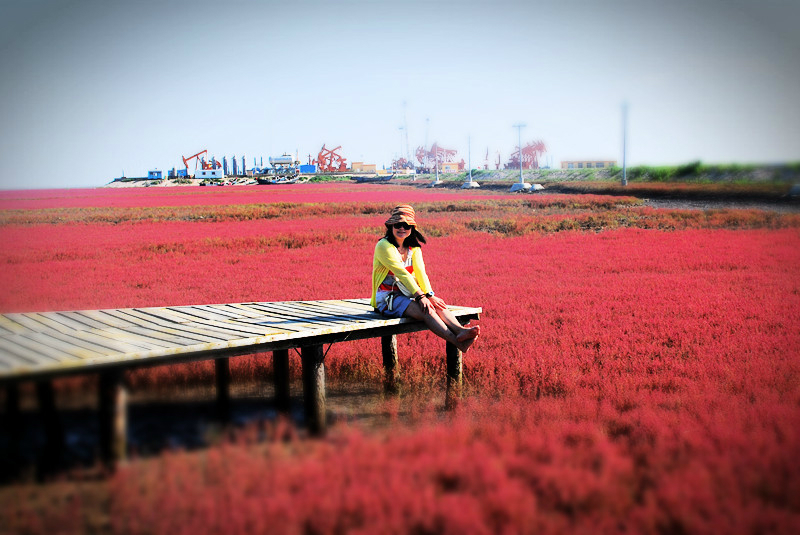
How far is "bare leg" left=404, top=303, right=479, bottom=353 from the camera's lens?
5.34 metres

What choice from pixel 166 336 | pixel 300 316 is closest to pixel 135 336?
pixel 166 336

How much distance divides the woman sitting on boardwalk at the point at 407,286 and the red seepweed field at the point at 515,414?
0.75m

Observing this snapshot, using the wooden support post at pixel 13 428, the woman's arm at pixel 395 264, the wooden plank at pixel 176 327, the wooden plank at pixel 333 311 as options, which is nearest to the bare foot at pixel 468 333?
the woman's arm at pixel 395 264

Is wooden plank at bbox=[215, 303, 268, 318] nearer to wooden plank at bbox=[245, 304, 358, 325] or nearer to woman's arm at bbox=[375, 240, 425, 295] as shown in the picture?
wooden plank at bbox=[245, 304, 358, 325]

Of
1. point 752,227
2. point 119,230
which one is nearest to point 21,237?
point 119,230

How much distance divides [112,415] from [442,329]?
8.87 ft

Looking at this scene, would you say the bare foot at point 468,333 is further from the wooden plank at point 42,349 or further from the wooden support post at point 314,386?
the wooden plank at point 42,349

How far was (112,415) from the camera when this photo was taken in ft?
12.9

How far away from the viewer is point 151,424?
529 cm

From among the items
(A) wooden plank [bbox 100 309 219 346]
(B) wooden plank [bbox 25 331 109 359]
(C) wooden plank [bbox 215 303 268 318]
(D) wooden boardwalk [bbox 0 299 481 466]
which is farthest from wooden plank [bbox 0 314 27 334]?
(C) wooden plank [bbox 215 303 268 318]

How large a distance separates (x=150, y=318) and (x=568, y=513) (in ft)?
13.0

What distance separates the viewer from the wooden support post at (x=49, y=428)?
13.7ft

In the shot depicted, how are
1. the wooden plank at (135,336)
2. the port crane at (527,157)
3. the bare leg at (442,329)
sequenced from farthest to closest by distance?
1. the port crane at (527,157)
2. the bare leg at (442,329)
3. the wooden plank at (135,336)

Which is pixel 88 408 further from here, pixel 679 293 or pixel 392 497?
pixel 679 293
